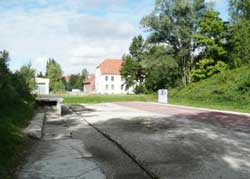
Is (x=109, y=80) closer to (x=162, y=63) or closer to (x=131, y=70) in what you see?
(x=131, y=70)

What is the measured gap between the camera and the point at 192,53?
169ft

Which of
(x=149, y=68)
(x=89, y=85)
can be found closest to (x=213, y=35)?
(x=149, y=68)

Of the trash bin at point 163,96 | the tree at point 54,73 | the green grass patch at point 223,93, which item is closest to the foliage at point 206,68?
the green grass patch at point 223,93

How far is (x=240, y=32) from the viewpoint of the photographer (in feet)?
140

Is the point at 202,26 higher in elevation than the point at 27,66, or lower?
higher

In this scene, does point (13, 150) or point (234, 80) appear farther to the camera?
point (234, 80)

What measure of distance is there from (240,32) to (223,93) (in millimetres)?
13561

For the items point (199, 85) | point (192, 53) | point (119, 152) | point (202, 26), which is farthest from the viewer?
point (192, 53)

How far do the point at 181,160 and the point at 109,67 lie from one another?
94.6 meters

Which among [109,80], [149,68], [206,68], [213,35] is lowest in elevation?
[109,80]

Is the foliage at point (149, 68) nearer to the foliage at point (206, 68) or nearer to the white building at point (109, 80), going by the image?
the foliage at point (206, 68)

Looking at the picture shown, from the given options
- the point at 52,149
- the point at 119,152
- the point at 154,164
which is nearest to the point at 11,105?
the point at 52,149

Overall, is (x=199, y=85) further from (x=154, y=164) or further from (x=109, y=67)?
(x=109, y=67)

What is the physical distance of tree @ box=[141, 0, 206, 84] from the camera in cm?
4875
